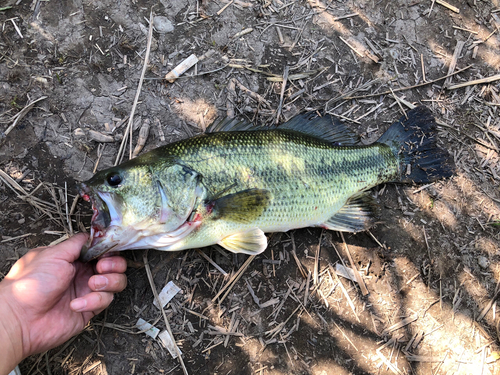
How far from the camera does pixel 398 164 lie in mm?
3584

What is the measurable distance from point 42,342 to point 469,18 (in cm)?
623

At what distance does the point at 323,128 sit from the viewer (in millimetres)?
3562

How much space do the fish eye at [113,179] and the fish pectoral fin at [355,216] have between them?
2.16m

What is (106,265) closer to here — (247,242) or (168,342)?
(168,342)

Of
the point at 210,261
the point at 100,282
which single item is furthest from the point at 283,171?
the point at 100,282

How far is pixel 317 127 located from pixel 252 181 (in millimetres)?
1126

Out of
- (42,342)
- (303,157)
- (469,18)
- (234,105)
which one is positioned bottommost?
(42,342)

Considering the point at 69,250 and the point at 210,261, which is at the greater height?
the point at 69,250

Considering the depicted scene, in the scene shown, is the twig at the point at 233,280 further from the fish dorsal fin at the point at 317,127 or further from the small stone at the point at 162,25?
the small stone at the point at 162,25

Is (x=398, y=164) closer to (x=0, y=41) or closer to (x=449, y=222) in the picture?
(x=449, y=222)

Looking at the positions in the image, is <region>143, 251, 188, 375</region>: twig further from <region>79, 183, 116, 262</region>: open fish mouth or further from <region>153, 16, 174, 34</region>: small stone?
<region>153, 16, 174, 34</region>: small stone

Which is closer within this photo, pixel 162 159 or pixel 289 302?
pixel 162 159

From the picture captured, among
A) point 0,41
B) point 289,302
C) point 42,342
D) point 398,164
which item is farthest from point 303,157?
point 0,41

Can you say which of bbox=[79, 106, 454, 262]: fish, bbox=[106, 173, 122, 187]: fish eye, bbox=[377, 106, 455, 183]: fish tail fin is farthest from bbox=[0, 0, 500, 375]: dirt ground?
bbox=[106, 173, 122, 187]: fish eye
